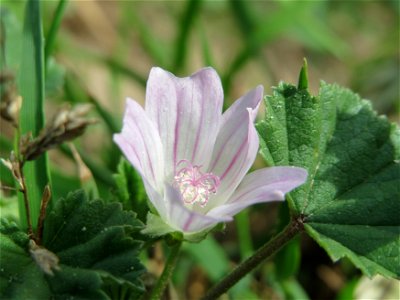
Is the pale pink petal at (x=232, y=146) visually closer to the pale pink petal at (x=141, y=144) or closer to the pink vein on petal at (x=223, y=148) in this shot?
the pink vein on petal at (x=223, y=148)

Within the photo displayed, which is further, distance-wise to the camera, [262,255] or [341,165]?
[341,165]

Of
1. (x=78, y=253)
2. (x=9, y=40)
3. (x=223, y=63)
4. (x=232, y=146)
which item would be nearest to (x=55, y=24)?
(x=9, y=40)

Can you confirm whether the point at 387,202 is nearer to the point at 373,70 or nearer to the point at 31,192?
the point at 31,192

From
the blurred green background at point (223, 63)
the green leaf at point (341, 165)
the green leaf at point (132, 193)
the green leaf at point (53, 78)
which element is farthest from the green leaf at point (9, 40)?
the green leaf at point (341, 165)

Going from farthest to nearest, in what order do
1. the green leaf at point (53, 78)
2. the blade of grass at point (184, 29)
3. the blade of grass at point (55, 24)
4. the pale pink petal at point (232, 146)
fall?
the blade of grass at point (184, 29) → the green leaf at point (53, 78) → the blade of grass at point (55, 24) → the pale pink petal at point (232, 146)

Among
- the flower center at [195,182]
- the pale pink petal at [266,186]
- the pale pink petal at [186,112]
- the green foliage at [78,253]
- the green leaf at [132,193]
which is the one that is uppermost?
the pale pink petal at [186,112]

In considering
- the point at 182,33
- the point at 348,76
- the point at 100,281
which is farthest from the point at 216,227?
the point at 348,76

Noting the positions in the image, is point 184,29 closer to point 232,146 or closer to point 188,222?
point 232,146

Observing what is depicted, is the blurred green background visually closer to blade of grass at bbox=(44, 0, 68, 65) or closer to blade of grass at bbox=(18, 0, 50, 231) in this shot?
blade of grass at bbox=(44, 0, 68, 65)
